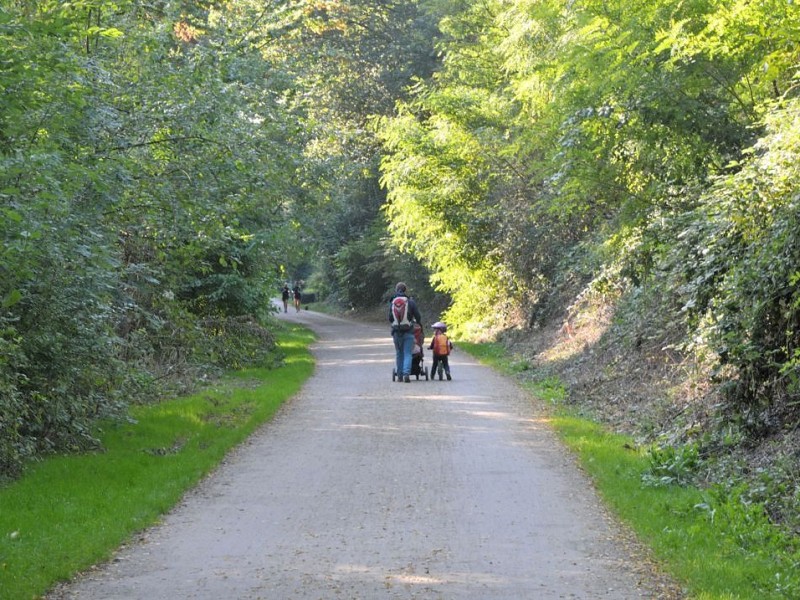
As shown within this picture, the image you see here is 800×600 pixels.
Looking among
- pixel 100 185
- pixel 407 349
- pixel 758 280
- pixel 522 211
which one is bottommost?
pixel 407 349

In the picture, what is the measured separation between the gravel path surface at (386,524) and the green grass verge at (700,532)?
266 mm

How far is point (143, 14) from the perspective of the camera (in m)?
15.9

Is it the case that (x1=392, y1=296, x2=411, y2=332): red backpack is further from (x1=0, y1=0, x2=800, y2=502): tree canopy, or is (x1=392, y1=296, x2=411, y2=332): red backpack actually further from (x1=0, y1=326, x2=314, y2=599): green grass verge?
A: (x1=0, y1=0, x2=800, y2=502): tree canopy

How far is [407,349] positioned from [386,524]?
11.8 m

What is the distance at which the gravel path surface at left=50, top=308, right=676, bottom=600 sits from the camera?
690 cm

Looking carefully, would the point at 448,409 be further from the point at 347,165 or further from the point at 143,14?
the point at 347,165

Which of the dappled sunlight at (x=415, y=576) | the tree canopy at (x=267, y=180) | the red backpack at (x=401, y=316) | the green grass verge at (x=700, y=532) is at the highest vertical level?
the tree canopy at (x=267, y=180)

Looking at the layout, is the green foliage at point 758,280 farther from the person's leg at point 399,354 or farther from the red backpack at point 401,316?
the person's leg at point 399,354

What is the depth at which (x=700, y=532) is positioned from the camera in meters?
8.04

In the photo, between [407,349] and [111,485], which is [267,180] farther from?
[111,485]

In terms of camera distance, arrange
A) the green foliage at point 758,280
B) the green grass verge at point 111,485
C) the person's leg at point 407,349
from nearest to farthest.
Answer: the green grass verge at point 111,485, the green foliage at point 758,280, the person's leg at point 407,349

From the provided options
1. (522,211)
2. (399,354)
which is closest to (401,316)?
(399,354)

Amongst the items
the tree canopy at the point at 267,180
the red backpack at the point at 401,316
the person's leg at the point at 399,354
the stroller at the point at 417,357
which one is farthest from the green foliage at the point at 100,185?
the stroller at the point at 417,357

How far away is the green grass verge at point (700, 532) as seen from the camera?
675 cm
